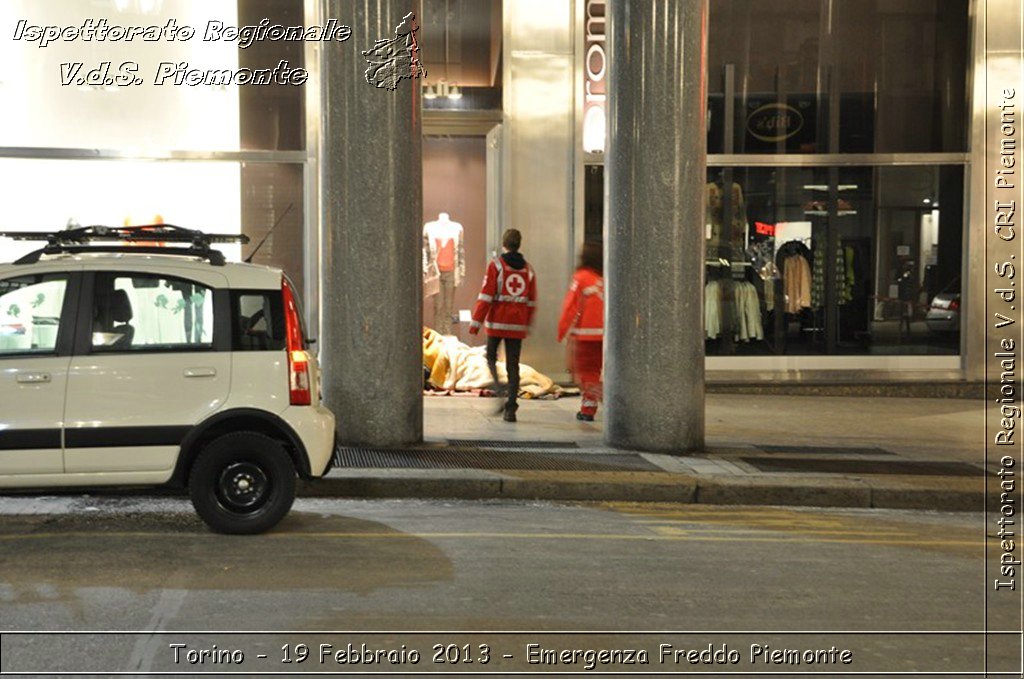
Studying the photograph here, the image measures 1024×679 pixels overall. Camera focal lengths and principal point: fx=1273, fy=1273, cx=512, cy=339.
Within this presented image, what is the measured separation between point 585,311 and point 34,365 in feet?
19.9

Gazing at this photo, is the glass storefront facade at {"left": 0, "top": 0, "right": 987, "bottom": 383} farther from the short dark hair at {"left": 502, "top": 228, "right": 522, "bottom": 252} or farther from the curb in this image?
the curb

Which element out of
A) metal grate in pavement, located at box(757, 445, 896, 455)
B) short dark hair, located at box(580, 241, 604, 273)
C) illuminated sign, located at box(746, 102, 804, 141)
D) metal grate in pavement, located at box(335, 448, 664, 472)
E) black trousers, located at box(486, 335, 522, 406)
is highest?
illuminated sign, located at box(746, 102, 804, 141)

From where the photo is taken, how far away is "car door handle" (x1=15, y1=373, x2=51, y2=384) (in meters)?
7.62

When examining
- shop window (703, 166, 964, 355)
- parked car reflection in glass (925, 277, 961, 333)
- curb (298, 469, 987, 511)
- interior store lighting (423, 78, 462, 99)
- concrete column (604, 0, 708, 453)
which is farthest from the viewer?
parked car reflection in glass (925, 277, 961, 333)

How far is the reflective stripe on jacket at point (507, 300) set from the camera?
12.7 metres

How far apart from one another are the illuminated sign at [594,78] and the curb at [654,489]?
6889 mm

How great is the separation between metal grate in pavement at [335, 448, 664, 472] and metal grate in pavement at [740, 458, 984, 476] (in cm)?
106

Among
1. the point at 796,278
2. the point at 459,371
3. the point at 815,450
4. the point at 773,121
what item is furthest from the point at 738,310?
the point at 815,450

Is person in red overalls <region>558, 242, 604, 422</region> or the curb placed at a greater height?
person in red overalls <region>558, 242, 604, 422</region>

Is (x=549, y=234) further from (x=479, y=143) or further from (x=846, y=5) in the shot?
(x=846, y=5)

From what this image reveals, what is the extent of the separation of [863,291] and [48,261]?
11.4m

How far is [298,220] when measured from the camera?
15352 millimetres

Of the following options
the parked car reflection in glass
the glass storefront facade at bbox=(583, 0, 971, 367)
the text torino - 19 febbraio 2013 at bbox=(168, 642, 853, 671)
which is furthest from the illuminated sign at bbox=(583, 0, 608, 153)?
the text torino - 19 febbraio 2013 at bbox=(168, 642, 853, 671)

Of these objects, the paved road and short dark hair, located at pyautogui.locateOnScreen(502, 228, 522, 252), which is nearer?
the paved road
